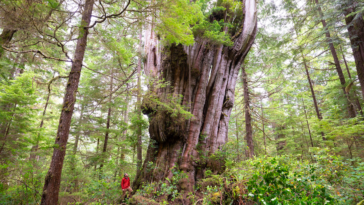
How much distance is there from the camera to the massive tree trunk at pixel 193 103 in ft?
20.8

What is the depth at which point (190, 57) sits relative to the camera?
7512 mm

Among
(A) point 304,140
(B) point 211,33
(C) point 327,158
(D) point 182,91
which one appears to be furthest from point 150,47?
(A) point 304,140

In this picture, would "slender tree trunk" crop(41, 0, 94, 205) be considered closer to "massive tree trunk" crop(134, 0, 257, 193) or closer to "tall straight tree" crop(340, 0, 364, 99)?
"massive tree trunk" crop(134, 0, 257, 193)

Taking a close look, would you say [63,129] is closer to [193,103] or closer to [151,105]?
[151,105]

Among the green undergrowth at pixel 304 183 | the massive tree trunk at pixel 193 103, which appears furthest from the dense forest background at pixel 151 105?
the massive tree trunk at pixel 193 103

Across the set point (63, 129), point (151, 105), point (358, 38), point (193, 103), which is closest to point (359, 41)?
point (358, 38)

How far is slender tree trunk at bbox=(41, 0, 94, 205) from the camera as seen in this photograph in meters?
4.26

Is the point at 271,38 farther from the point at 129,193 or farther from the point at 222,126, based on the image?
the point at 129,193

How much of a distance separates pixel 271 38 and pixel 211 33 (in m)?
5.46

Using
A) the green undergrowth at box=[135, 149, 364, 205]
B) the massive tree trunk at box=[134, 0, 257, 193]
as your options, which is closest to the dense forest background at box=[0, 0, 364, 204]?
the green undergrowth at box=[135, 149, 364, 205]

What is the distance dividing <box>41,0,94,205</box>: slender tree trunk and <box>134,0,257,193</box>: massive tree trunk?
2256 mm

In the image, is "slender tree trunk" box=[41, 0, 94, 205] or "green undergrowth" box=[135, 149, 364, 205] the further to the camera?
"slender tree trunk" box=[41, 0, 94, 205]

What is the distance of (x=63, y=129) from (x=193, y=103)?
4579 millimetres

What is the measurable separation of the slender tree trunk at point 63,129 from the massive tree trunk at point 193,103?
226 centimetres
